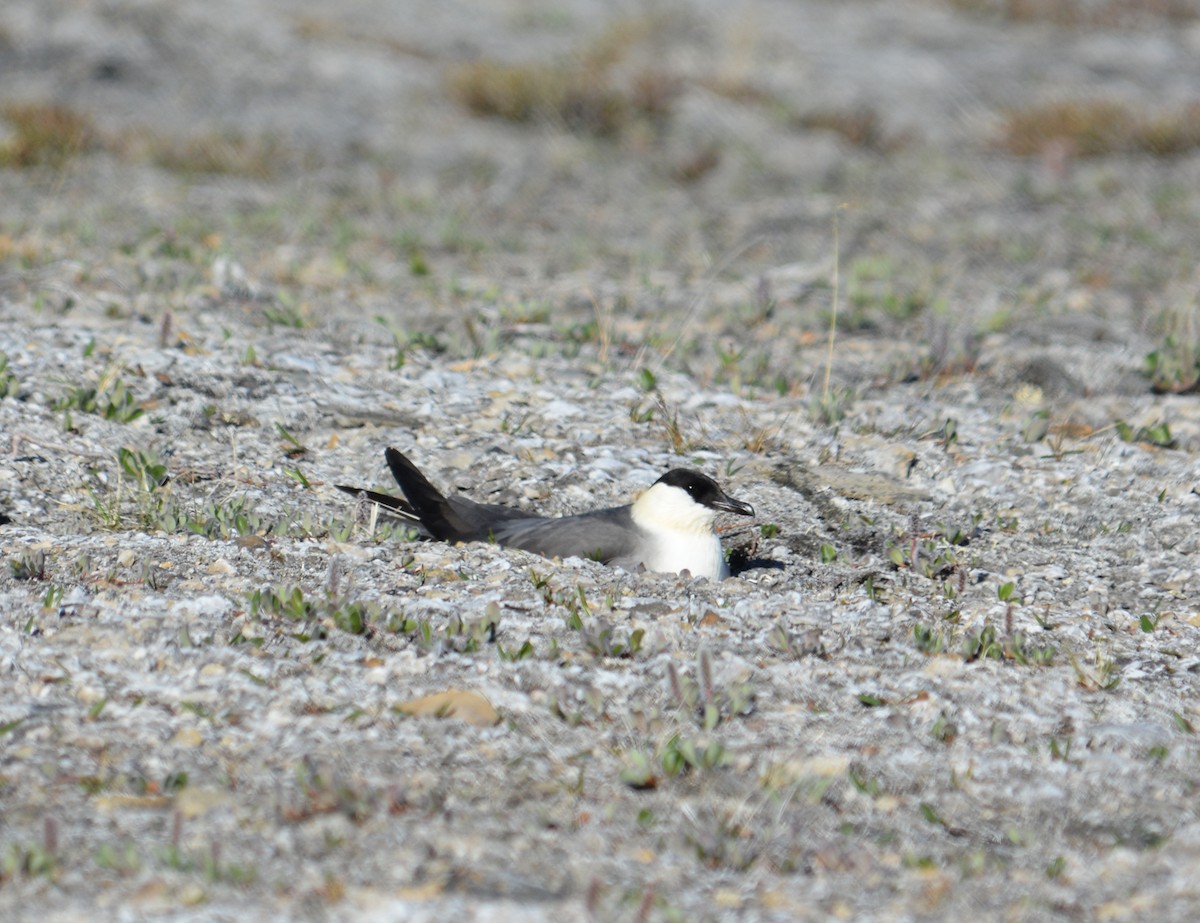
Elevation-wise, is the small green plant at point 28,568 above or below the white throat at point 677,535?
below

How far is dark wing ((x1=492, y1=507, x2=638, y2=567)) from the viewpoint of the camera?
521 centimetres

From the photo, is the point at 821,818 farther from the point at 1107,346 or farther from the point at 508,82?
the point at 508,82

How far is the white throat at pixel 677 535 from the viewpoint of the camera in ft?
17.0

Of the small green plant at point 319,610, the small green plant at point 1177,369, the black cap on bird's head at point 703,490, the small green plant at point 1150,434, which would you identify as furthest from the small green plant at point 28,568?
the small green plant at point 1177,369

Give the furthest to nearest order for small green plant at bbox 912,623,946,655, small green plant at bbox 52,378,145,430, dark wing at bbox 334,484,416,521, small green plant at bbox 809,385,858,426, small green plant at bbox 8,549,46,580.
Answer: small green plant at bbox 809,385,858,426 → small green plant at bbox 52,378,145,430 → dark wing at bbox 334,484,416,521 → small green plant at bbox 8,549,46,580 → small green plant at bbox 912,623,946,655

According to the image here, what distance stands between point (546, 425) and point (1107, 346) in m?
3.48

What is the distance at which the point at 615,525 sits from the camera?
5258 millimetres

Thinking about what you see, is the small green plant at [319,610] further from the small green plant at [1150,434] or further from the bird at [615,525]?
the small green plant at [1150,434]

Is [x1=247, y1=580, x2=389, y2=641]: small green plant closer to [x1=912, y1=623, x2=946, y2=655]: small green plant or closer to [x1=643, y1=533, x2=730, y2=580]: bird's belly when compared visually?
[x1=643, y1=533, x2=730, y2=580]: bird's belly

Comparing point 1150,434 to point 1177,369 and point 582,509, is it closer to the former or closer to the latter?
point 1177,369

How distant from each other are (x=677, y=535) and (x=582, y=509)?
785 mm

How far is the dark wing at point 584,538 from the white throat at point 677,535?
0.06m

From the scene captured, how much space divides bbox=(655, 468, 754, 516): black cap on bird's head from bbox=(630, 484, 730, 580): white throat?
0.08 ft

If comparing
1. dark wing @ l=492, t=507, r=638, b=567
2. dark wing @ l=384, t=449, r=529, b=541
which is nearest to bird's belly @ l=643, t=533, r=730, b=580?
dark wing @ l=492, t=507, r=638, b=567
